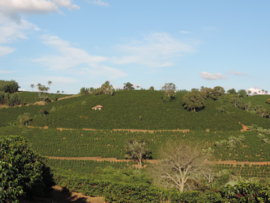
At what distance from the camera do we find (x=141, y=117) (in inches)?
3137

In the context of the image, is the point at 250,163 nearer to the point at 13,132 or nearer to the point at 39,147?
the point at 39,147

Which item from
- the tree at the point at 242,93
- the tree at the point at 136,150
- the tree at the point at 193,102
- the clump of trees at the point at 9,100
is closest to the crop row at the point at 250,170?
the tree at the point at 136,150

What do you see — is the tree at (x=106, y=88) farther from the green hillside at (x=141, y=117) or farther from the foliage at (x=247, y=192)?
the foliage at (x=247, y=192)

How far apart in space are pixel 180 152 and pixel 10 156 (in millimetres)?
20356

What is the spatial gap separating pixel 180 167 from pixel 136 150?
2403 cm

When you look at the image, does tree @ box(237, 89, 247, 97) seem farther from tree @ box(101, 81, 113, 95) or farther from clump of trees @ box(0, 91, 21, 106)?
clump of trees @ box(0, 91, 21, 106)

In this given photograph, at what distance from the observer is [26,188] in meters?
14.0

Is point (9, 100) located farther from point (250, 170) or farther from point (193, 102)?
point (250, 170)

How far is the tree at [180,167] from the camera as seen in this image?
26.2m

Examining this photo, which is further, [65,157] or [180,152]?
[65,157]

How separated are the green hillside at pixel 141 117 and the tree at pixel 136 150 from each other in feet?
68.2

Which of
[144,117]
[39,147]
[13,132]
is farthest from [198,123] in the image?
[13,132]

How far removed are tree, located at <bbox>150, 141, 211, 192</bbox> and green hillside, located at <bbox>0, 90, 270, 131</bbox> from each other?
43.4 metres

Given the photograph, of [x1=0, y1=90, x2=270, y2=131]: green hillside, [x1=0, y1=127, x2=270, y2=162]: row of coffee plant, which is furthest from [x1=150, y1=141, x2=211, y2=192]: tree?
[x1=0, y1=90, x2=270, y2=131]: green hillside
